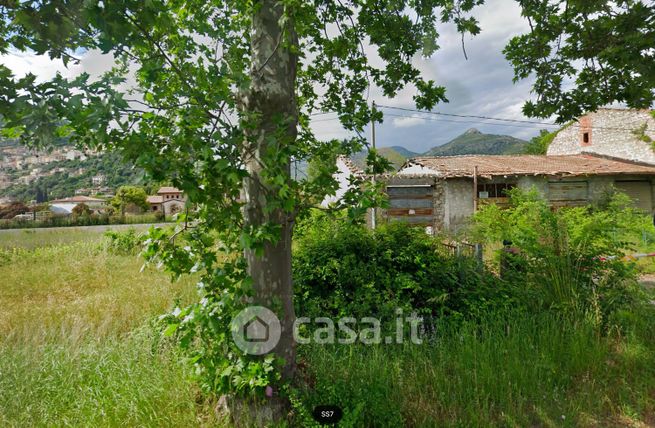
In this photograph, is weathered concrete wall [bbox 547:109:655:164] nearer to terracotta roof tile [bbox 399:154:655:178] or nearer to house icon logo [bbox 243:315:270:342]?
terracotta roof tile [bbox 399:154:655:178]

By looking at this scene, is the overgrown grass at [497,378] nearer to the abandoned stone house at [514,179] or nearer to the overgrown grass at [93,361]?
the overgrown grass at [93,361]

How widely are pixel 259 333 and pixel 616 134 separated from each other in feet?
79.3

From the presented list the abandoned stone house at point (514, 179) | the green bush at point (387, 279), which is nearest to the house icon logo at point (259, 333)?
the green bush at point (387, 279)

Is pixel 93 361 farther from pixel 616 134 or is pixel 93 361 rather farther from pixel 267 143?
pixel 616 134

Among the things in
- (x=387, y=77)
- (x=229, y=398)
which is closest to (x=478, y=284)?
(x=387, y=77)

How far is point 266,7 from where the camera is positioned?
86.7 inches

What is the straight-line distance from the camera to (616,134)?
723 inches

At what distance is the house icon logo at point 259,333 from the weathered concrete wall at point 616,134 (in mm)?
21576

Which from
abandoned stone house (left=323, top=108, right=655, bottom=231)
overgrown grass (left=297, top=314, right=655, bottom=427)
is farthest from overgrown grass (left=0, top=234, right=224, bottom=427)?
abandoned stone house (left=323, top=108, right=655, bottom=231)

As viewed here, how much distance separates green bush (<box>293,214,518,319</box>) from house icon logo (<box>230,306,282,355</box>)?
1.34m

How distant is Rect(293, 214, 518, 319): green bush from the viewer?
3686 mm

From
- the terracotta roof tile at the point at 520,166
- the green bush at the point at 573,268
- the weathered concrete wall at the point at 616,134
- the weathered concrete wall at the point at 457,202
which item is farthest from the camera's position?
the weathered concrete wall at the point at 616,134

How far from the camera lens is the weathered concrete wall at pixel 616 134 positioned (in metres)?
17.2

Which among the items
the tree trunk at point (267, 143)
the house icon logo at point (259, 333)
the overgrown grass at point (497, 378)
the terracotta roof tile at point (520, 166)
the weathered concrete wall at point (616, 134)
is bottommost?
the overgrown grass at point (497, 378)
